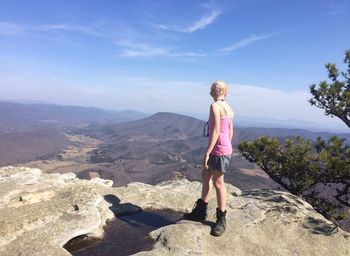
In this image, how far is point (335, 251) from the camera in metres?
12.9

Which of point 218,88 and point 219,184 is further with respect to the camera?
point 219,184

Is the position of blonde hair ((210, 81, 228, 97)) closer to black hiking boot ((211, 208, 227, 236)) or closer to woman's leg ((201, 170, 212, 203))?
woman's leg ((201, 170, 212, 203))

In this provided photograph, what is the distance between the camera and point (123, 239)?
44.5ft

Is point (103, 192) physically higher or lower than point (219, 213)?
lower

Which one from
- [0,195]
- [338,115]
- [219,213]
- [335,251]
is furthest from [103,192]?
[338,115]

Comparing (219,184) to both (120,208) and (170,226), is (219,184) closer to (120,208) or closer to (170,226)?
(170,226)

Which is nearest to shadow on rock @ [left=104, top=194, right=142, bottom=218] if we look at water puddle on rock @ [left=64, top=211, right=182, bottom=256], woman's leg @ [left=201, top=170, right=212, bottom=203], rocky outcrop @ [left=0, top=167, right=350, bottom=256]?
rocky outcrop @ [left=0, top=167, right=350, bottom=256]

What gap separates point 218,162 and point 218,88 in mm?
2521

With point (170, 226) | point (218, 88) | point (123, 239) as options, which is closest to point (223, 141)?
point (218, 88)

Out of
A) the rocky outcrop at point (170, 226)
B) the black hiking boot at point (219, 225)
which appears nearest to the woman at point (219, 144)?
the black hiking boot at point (219, 225)

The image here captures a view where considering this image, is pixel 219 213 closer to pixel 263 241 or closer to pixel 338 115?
pixel 263 241

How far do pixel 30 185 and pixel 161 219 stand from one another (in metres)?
7.10

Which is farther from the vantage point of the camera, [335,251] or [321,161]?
[321,161]

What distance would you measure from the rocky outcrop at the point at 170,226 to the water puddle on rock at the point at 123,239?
0.37 metres
